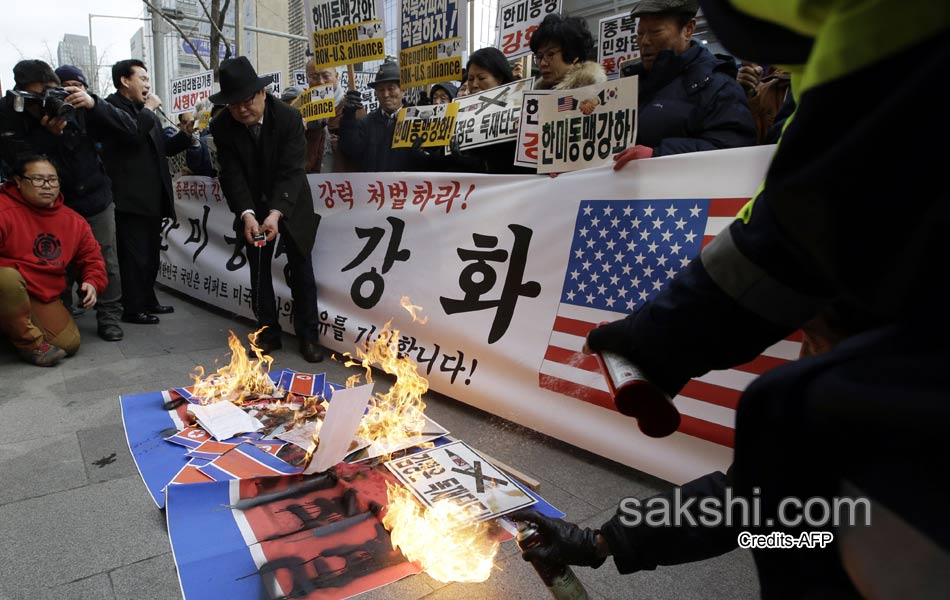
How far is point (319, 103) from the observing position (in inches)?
237

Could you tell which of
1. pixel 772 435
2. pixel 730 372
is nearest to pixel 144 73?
pixel 730 372

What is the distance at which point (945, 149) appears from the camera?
0.56 meters

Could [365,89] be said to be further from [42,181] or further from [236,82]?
[42,181]

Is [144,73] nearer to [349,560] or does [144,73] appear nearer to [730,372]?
[349,560]

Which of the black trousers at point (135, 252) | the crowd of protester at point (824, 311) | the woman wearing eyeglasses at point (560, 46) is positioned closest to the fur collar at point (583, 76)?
the woman wearing eyeglasses at point (560, 46)

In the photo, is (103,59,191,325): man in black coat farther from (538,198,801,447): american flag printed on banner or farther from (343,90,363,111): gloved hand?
(538,198,801,447): american flag printed on banner

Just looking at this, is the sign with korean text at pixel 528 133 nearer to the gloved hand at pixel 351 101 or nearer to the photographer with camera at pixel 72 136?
the gloved hand at pixel 351 101

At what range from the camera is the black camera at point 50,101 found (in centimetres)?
478

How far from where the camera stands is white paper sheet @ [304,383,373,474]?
8.34 ft

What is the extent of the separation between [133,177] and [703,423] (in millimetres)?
5234

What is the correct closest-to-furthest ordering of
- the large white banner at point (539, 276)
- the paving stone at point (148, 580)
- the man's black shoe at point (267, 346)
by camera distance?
1. the paving stone at point (148, 580)
2. the large white banner at point (539, 276)
3. the man's black shoe at point (267, 346)

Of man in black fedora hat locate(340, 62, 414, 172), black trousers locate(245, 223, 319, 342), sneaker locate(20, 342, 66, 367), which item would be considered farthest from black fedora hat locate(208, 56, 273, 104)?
sneaker locate(20, 342, 66, 367)

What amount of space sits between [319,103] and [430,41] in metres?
1.40

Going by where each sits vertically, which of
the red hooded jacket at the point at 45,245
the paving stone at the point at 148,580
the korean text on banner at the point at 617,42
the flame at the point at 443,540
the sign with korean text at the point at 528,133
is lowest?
the paving stone at the point at 148,580
